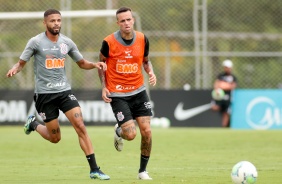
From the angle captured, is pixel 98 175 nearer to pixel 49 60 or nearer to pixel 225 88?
pixel 49 60

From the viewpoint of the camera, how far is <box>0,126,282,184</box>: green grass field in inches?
491

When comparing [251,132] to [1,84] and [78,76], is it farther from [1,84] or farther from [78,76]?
[1,84]

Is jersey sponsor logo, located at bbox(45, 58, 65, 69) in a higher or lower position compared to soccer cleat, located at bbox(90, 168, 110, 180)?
higher

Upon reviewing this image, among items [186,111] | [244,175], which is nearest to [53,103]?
[244,175]

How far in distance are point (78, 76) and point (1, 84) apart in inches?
118

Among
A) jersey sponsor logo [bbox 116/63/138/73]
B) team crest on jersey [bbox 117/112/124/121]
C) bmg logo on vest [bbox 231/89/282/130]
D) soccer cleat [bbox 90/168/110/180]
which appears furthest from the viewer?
bmg logo on vest [bbox 231/89/282/130]

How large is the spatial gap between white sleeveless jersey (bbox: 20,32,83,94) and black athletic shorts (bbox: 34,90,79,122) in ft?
0.31

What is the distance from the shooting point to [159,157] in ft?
54.0

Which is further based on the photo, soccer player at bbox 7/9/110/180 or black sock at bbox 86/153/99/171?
soccer player at bbox 7/9/110/180

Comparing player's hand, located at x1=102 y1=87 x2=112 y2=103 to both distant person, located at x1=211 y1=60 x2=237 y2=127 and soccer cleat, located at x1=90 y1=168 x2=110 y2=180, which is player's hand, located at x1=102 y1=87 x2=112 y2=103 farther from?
distant person, located at x1=211 y1=60 x2=237 y2=127

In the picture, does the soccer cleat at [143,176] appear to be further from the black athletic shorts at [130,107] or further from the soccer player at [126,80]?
the black athletic shorts at [130,107]

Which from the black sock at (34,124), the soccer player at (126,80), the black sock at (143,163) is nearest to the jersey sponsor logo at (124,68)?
the soccer player at (126,80)

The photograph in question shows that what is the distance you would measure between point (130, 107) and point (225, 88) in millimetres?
14949

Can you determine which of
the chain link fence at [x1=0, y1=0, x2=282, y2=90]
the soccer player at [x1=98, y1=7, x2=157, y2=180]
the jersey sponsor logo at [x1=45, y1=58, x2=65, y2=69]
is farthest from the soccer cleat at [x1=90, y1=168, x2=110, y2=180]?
the chain link fence at [x1=0, y1=0, x2=282, y2=90]
